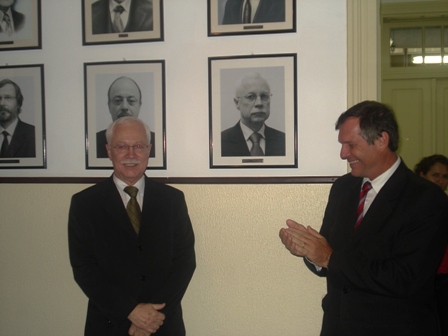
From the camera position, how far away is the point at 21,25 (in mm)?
2559

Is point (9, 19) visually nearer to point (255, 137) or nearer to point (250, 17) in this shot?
point (250, 17)

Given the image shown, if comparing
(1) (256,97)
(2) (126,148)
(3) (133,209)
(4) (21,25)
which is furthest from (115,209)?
(4) (21,25)

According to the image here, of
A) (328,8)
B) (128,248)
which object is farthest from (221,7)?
(128,248)

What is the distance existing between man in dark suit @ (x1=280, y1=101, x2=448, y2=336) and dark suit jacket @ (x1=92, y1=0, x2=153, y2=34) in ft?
4.59

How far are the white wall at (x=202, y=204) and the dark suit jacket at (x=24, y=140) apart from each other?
0.12 m

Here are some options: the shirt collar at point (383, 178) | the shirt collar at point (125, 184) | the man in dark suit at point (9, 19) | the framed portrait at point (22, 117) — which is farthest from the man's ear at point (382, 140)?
the man in dark suit at point (9, 19)

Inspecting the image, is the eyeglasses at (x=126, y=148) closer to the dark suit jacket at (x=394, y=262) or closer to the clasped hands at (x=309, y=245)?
the clasped hands at (x=309, y=245)

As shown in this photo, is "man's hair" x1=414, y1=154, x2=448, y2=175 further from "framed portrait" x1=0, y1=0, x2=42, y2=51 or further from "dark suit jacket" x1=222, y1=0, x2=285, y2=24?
"framed portrait" x1=0, y1=0, x2=42, y2=51

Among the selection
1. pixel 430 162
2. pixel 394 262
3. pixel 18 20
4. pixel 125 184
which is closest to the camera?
pixel 394 262

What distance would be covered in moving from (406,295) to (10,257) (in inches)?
95.2

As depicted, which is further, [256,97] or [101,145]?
[101,145]

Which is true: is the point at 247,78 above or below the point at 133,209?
above

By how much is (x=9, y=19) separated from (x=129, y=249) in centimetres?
183

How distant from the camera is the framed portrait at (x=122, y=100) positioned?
242cm
